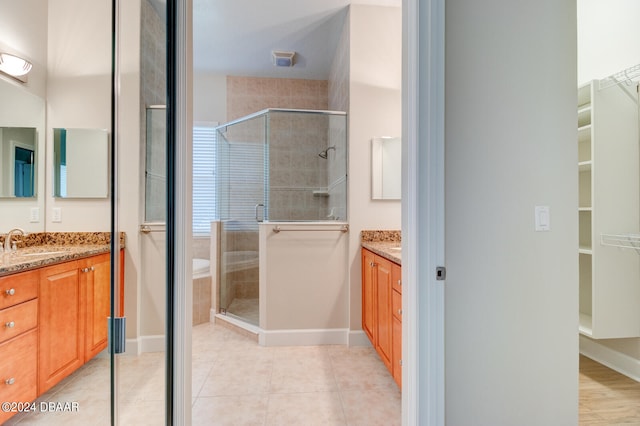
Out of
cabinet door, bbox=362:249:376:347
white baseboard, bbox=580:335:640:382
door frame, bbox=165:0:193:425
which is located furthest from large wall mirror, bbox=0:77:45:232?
white baseboard, bbox=580:335:640:382

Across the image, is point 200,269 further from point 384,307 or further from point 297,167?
point 384,307

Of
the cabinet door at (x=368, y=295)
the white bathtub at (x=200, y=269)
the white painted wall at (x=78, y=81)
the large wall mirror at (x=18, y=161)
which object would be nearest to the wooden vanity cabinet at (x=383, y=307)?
the cabinet door at (x=368, y=295)

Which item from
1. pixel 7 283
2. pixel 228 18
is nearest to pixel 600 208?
pixel 7 283

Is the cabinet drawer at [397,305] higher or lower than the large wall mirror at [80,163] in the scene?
lower

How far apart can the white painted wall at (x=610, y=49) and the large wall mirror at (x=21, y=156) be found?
3186mm

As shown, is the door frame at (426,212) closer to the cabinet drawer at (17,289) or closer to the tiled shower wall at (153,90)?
the tiled shower wall at (153,90)

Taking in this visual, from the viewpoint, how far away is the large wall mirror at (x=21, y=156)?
1.88 ft

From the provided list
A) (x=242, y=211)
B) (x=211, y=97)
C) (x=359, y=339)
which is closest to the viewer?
(x=359, y=339)

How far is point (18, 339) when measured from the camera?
0.76 meters

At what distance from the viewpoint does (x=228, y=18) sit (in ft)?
9.14

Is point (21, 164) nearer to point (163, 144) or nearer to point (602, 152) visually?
point (163, 144)

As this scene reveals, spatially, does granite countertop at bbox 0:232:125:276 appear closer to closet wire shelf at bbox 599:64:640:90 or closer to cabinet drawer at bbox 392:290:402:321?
cabinet drawer at bbox 392:290:402:321

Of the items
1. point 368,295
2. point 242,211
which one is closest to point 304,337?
point 368,295

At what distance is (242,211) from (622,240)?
10.3 ft
